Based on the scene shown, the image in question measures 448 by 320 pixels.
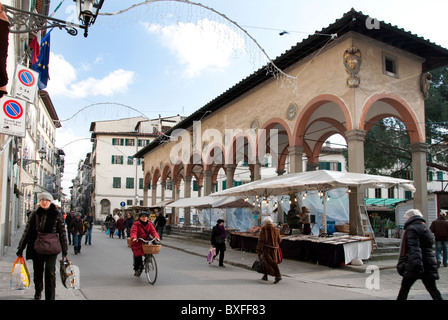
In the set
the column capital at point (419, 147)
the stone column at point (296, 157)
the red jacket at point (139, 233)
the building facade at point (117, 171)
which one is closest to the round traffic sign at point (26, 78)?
the red jacket at point (139, 233)

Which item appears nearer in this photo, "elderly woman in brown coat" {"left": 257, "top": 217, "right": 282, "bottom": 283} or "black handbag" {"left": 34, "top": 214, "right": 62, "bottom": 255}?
"black handbag" {"left": 34, "top": 214, "right": 62, "bottom": 255}

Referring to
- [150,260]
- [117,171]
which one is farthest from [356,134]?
[117,171]

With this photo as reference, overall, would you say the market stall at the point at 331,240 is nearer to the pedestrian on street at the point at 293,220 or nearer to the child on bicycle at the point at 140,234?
the pedestrian on street at the point at 293,220

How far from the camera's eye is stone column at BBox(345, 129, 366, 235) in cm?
1448

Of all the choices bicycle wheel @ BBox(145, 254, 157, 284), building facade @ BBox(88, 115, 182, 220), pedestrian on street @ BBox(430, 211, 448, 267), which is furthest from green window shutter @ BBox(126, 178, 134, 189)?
bicycle wheel @ BBox(145, 254, 157, 284)

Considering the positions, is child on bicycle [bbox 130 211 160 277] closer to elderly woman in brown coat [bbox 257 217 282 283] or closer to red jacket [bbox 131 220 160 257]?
red jacket [bbox 131 220 160 257]

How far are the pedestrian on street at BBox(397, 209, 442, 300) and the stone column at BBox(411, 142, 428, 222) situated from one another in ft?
31.9

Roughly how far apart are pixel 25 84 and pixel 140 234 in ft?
13.5

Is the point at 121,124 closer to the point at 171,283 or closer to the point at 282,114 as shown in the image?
the point at 282,114

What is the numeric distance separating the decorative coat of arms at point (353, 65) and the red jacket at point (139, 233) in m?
Result: 8.72

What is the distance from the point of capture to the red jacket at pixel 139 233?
31.0ft

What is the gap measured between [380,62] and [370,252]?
679 cm

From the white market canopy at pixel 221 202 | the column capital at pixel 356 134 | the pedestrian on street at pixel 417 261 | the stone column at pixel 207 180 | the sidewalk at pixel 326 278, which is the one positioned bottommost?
the sidewalk at pixel 326 278

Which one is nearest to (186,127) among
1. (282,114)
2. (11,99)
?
(282,114)
